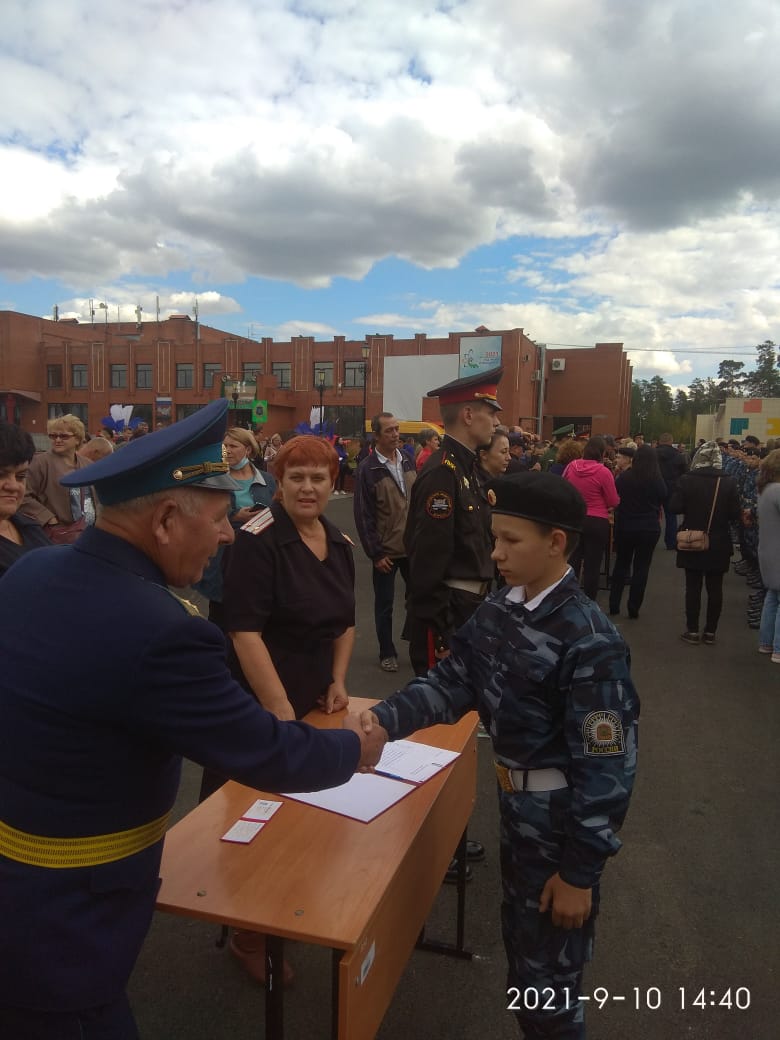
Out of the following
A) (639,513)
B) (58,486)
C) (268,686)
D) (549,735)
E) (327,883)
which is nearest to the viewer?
(327,883)

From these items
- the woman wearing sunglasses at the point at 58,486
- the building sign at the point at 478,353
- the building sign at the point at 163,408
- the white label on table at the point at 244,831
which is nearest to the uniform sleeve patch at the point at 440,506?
the white label on table at the point at 244,831

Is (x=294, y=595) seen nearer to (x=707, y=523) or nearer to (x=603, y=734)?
(x=603, y=734)

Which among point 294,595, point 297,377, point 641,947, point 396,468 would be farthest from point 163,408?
point 641,947

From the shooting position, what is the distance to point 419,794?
2.11m

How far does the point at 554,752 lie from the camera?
5.88 ft

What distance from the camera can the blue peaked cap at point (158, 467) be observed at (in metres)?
1.29

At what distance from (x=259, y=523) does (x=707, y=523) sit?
5499 millimetres

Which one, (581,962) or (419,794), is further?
(419,794)

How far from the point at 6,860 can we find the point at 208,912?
0.49 meters

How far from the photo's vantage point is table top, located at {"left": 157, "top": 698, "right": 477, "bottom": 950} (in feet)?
5.06

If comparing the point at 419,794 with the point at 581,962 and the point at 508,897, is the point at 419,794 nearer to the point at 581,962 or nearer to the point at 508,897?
the point at 508,897

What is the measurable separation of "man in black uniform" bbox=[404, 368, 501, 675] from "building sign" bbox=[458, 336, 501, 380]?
133 ft

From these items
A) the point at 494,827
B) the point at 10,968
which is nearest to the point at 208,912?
the point at 10,968

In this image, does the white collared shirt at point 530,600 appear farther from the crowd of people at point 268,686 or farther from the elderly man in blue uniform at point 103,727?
the elderly man in blue uniform at point 103,727
